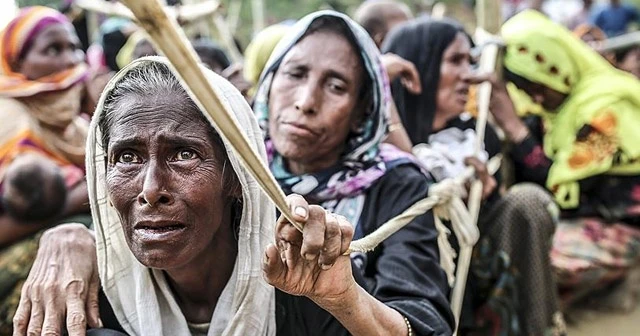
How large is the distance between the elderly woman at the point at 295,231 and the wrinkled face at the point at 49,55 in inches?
66.1

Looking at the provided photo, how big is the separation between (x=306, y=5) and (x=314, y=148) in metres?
11.1

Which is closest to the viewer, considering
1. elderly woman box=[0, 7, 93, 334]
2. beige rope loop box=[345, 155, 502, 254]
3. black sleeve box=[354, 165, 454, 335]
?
beige rope loop box=[345, 155, 502, 254]

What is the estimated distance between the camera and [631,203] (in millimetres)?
4312

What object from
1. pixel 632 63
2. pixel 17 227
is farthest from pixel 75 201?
pixel 632 63

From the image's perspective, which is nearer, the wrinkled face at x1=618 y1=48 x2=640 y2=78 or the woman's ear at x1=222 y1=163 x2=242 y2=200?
the woman's ear at x1=222 y1=163 x2=242 y2=200

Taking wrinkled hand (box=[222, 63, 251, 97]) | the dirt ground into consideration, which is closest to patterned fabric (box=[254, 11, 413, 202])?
wrinkled hand (box=[222, 63, 251, 97])

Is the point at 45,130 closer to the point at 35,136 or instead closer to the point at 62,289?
the point at 35,136

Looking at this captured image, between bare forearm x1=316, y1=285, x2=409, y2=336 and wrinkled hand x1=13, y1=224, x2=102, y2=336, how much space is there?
0.53 metres

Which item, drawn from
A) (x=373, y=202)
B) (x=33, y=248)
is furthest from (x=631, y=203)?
(x=33, y=248)

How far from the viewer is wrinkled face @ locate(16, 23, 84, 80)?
3.90 metres

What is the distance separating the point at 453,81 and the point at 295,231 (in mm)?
2322

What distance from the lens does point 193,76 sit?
1.17 meters

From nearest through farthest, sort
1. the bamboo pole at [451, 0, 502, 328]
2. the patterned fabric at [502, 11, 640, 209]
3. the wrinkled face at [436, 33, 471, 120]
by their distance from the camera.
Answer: the bamboo pole at [451, 0, 502, 328] < the wrinkled face at [436, 33, 471, 120] < the patterned fabric at [502, 11, 640, 209]

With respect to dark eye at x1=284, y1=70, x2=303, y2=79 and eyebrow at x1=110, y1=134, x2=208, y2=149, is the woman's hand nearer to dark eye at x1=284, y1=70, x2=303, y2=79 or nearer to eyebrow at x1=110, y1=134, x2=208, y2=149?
dark eye at x1=284, y1=70, x2=303, y2=79
